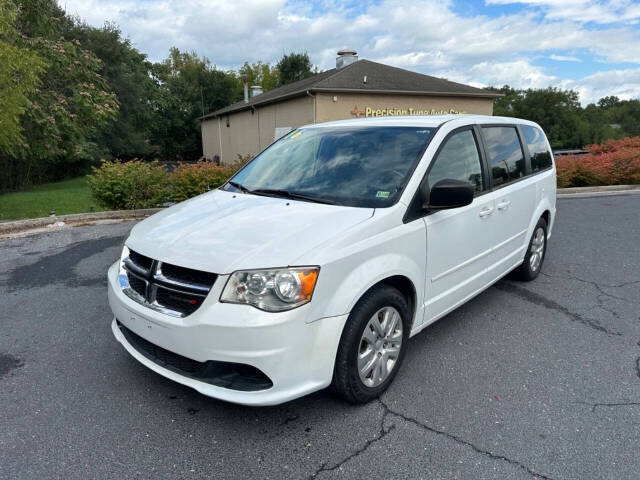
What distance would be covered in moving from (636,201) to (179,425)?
12.3 metres

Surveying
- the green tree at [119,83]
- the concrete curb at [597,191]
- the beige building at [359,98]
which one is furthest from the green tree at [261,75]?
the concrete curb at [597,191]

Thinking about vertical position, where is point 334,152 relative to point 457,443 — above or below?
above

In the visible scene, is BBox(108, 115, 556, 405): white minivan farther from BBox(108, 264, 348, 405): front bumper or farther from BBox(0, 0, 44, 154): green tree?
BBox(0, 0, 44, 154): green tree

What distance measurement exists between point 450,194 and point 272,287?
1355 millimetres

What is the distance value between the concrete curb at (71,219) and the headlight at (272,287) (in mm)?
7372

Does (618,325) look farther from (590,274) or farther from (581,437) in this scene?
(581,437)

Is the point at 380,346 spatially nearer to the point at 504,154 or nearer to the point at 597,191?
the point at 504,154

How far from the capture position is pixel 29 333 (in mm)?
3930

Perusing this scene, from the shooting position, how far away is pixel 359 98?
18516 mm

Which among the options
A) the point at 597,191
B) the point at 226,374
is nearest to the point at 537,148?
the point at 226,374

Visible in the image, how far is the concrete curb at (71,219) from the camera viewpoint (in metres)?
8.05

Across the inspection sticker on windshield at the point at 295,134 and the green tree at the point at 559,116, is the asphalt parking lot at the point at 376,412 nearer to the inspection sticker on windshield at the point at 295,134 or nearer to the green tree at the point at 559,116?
the inspection sticker on windshield at the point at 295,134

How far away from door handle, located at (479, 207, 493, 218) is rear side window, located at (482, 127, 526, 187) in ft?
1.01

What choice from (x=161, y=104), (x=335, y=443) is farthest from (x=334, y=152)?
(x=161, y=104)
